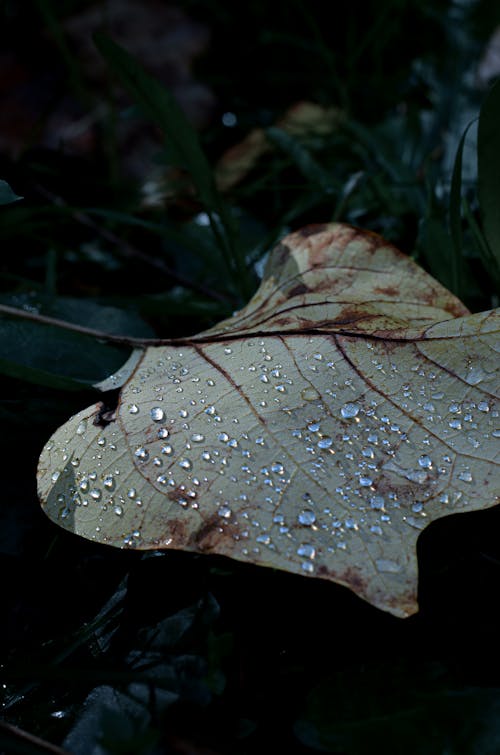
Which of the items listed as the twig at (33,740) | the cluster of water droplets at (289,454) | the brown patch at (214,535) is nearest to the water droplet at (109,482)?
the cluster of water droplets at (289,454)

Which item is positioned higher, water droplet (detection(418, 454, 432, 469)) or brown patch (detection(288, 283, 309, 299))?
brown patch (detection(288, 283, 309, 299))

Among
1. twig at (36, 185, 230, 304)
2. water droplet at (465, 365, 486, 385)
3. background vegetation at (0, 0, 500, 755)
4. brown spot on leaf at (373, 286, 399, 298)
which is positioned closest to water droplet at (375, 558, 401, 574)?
background vegetation at (0, 0, 500, 755)

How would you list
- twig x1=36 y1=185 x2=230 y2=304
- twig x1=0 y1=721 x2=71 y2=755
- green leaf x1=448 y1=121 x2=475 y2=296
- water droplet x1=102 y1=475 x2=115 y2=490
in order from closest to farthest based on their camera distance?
twig x1=0 y1=721 x2=71 y2=755
water droplet x1=102 y1=475 x2=115 y2=490
green leaf x1=448 y1=121 x2=475 y2=296
twig x1=36 y1=185 x2=230 y2=304

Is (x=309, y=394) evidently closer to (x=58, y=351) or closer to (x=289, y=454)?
(x=289, y=454)

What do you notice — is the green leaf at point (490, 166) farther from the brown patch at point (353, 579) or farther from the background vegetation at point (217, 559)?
the brown patch at point (353, 579)

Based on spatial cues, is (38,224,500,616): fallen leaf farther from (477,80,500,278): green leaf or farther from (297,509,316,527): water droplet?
(477,80,500,278): green leaf

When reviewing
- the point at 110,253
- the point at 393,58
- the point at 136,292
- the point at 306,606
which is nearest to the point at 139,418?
the point at 306,606
